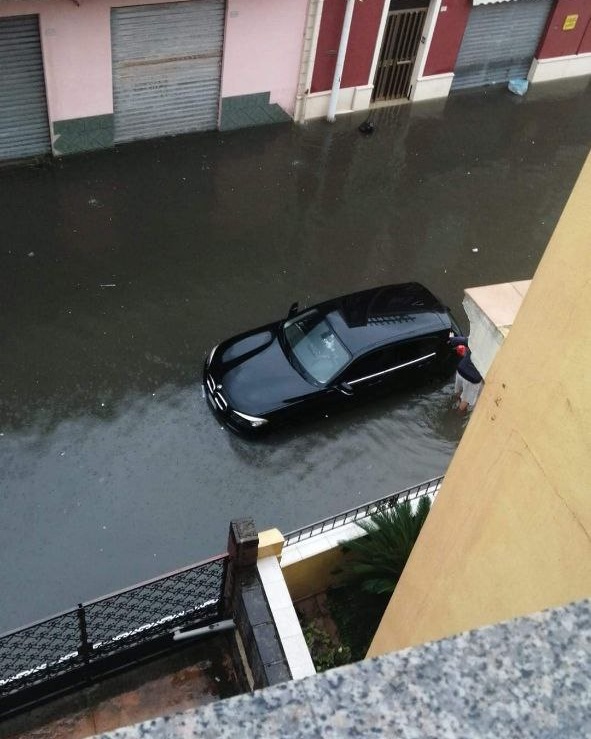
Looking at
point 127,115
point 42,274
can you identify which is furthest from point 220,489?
point 127,115

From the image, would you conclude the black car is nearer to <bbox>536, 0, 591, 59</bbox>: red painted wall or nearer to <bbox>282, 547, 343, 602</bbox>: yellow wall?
<bbox>282, 547, 343, 602</bbox>: yellow wall

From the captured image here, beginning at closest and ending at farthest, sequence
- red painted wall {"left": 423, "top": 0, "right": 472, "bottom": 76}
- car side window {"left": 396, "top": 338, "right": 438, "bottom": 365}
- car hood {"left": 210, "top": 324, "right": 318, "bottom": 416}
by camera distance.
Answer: car hood {"left": 210, "top": 324, "right": 318, "bottom": 416}, car side window {"left": 396, "top": 338, "right": 438, "bottom": 365}, red painted wall {"left": 423, "top": 0, "right": 472, "bottom": 76}

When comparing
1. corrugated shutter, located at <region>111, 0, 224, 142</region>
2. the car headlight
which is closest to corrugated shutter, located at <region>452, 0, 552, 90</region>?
corrugated shutter, located at <region>111, 0, 224, 142</region>

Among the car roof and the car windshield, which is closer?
the car windshield

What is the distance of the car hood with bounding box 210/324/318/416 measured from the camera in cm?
958

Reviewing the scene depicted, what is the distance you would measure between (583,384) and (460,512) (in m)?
1.36

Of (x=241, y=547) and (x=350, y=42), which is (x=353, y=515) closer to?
(x=241, y=547)

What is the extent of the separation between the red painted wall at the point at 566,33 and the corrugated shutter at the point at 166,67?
26.4 feet

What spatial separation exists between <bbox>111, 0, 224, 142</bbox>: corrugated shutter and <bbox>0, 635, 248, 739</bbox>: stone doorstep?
9.64 meters

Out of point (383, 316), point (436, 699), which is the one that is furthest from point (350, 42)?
point (436, 699)

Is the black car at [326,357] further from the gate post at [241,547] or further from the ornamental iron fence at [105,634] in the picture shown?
the gate post at [241,547]

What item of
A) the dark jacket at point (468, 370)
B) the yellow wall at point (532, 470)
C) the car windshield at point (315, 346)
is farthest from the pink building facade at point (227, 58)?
the yellow wall at point (532, 470)

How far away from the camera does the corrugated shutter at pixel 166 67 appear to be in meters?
12.8

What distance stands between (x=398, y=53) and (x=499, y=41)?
108 inches
